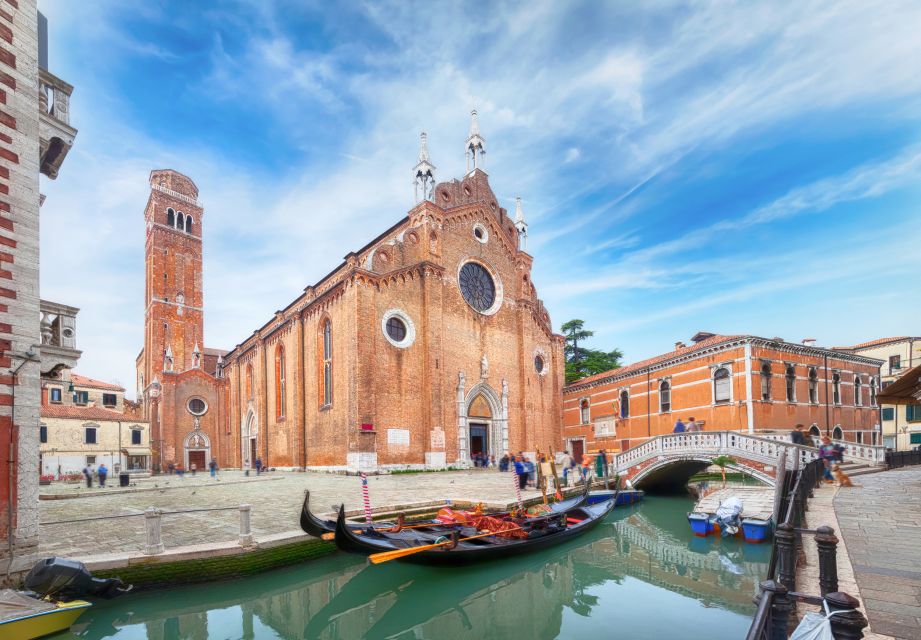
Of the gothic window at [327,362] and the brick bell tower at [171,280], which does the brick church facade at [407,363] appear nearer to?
the gothic window at [327,362]

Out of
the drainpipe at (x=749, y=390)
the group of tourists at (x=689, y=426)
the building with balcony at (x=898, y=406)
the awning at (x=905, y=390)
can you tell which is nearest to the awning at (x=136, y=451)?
the group of tourists at (x=689, y=426)

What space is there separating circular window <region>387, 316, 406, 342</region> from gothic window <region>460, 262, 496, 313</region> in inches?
160

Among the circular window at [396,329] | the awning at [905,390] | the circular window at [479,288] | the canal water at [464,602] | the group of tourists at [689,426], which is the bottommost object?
the canal water at [464,602]

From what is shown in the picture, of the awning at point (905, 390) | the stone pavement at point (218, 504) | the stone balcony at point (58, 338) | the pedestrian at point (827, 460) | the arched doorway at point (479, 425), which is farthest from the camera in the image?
the arched doorway at point (479, 425)

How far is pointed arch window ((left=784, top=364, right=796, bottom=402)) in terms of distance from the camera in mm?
22062

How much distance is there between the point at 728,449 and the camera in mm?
15883

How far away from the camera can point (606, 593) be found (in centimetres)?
872

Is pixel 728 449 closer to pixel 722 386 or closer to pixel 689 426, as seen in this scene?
pixel 689 426

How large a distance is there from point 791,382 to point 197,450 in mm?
35359

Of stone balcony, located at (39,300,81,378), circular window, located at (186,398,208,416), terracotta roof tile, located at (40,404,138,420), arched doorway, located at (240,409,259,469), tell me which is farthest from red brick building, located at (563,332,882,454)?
terracotta roof tile, located at (40,404,138,420)

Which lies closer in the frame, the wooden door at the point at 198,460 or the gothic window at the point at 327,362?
the gothic window at the point at 327,362

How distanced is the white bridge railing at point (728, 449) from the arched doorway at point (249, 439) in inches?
881

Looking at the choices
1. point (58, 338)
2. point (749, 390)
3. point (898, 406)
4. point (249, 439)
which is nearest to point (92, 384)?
point (249, 439)

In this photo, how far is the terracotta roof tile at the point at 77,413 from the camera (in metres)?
29.1
